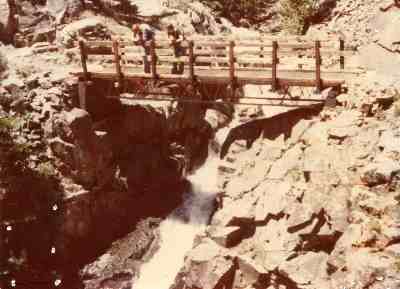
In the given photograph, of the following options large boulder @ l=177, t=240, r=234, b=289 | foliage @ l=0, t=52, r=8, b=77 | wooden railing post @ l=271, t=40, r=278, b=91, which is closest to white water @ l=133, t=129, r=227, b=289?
large boulder @ l=177, t=240, r=234, b=289

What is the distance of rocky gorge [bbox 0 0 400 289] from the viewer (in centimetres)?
1650

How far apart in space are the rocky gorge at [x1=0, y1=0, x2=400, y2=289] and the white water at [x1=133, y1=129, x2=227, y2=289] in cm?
8

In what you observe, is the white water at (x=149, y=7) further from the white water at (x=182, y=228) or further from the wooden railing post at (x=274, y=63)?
the wooden railing post at (x=274, y=63)

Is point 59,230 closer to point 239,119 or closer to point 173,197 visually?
point 173,197

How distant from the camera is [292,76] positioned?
18922 millimetres

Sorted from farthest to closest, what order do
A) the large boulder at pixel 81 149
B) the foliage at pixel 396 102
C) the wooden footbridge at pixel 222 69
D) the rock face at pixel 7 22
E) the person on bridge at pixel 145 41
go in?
the rock face at pixel 7 22, the large boulder at pixel 81 149, the person on bridge at pixel 145 41, the wooden footbridge at pixel 222 69, the foliage at pixel 396 102

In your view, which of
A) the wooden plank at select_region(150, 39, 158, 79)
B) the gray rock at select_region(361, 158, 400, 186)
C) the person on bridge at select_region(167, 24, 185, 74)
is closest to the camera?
the gray rock at select_region(361, 158, 400, 186)

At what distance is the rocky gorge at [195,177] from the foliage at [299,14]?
2.64 feet

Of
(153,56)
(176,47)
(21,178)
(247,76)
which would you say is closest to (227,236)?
(247,76)

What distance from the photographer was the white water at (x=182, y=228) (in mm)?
20766

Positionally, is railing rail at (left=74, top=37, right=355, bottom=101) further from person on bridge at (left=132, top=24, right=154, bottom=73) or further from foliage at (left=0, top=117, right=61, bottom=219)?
foliage at (left=0, top=117, right=61, bottom=219)

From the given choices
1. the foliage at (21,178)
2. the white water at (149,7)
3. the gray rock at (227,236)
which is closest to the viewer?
the gray rock at (227,236)

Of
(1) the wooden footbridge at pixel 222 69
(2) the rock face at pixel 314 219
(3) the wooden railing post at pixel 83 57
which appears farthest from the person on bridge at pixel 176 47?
(2) the rock face at pixel 314 219

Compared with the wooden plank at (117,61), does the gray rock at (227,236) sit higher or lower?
lower
